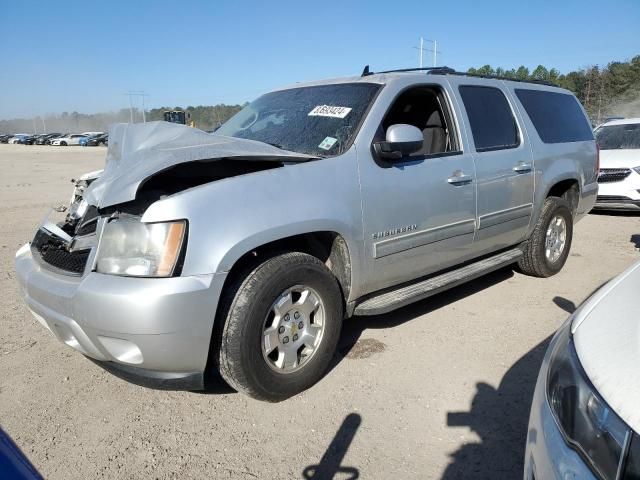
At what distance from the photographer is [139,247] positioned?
8.25ft

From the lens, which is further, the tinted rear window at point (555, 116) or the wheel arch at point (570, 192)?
the wheel arch at point (570, 192)

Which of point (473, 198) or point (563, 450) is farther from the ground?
point (473, 198)

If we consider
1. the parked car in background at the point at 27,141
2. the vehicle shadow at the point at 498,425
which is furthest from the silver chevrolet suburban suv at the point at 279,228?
the parked car in background at the point at 27,141

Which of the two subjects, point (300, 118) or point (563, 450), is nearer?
point (563, 450)

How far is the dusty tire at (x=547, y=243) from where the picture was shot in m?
4.90

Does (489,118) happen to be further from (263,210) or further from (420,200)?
(263,210)

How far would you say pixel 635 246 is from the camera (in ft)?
21.6

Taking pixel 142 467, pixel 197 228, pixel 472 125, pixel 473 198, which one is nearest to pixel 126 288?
pixel 197 228

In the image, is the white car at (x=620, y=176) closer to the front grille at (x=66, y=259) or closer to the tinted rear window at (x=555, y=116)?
the tinted rear window at (x=555, y=116)

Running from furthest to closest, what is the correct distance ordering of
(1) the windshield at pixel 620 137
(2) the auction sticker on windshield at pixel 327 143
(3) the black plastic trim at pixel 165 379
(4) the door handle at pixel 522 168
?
(1) the windshield at pixel 620 137, (4) the door handle at pixel 522 168, (2) the auction sticker on windshield at pixel 327 143, (3) the black plastic trim at pixel 165 379

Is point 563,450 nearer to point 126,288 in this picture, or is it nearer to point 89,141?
point 126,288

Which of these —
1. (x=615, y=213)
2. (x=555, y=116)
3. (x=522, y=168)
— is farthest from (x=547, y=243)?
(x=615, y=213)

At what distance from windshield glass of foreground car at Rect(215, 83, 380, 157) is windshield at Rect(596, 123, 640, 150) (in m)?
7.88

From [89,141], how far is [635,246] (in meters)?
57.1
